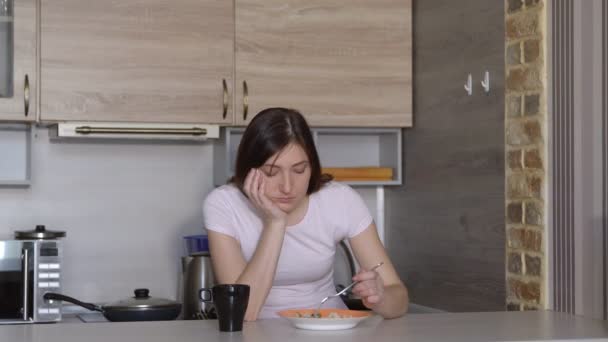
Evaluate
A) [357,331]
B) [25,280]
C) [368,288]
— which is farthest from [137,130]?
[357,331]

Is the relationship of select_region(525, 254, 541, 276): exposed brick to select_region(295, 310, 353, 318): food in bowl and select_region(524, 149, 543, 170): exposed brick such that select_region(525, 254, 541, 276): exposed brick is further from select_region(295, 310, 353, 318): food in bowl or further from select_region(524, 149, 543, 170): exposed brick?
select_region(295, 310, 353, 318): food in bowl

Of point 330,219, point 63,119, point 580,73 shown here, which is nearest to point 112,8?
point 63,119

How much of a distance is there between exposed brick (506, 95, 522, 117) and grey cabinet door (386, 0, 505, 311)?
0.05 meters

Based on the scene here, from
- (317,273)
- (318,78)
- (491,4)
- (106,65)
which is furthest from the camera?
(318,78)

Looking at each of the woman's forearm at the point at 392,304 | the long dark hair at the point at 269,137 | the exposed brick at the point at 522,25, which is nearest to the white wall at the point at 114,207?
the long dark hair at the point at 269,137

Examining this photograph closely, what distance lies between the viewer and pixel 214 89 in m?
3.41

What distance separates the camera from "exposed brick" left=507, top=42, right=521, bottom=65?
2936mm

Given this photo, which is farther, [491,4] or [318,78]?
[318,78]

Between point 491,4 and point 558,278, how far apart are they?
94 centimetres

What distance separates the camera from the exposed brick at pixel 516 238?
9.55ft

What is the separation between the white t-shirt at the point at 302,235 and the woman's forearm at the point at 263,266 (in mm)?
151

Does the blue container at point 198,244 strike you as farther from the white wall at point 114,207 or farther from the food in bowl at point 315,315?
the food in bowl at point 315,315

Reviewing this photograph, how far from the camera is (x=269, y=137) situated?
2.45m

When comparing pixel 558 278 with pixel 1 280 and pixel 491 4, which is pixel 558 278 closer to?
pixel 491 4
